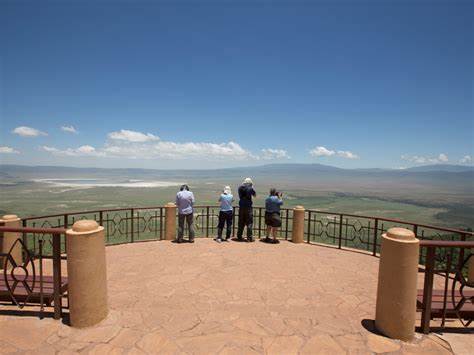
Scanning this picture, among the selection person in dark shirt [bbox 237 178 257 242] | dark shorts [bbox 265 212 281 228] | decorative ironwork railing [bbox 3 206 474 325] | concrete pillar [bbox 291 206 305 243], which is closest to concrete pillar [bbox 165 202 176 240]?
decorative ironwork railing [bbox 3 206 474 325]

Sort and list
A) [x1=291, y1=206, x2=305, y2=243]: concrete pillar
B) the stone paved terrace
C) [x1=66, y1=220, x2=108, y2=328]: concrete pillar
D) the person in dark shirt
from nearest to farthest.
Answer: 1. the stone paved terrace
2. [x1=66, y1=220, x2=108, y2=328]: concrete pillar
3. the person in dark shirt
4. [x1=291, y1=206, x2=305, y2=243]: concrete pillar

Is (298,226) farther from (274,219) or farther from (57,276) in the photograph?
(57,276)

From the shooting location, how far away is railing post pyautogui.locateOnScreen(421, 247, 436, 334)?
3963mm

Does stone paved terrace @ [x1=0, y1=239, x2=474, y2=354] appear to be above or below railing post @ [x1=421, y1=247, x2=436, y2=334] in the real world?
below

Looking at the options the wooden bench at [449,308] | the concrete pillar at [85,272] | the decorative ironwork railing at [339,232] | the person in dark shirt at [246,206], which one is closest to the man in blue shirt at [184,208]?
the decorative ironwork railing at [339,232]

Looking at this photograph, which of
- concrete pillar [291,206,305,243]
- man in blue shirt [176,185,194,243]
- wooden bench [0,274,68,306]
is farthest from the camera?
concrete pillar [291,206,305,243]

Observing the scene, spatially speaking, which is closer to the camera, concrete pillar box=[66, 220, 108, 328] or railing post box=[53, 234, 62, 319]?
concrete pillar box=[66, 220, 108, 328]

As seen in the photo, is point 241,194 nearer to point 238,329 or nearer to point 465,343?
point 238,329

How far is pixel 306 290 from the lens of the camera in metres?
5.59

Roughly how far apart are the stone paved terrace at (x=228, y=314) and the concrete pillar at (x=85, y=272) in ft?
0.74

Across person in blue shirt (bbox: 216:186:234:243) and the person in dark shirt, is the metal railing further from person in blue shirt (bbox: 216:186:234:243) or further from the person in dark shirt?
person in blue shirt (bbox: 216:186:234:243)

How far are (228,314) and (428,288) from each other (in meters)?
2.89

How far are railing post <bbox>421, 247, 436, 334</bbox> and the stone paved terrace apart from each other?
190 mm

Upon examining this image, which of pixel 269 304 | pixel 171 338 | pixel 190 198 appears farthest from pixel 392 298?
pixel 190 198
